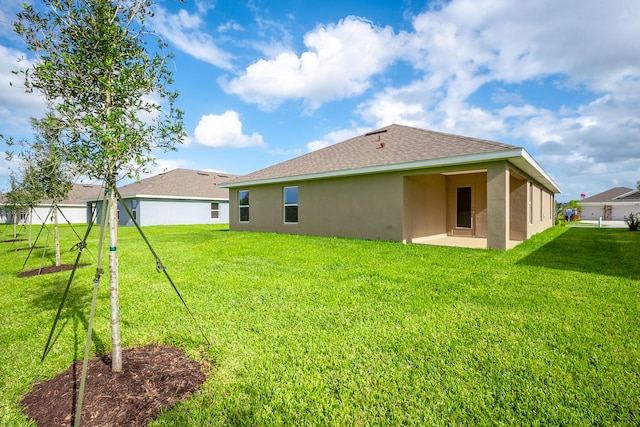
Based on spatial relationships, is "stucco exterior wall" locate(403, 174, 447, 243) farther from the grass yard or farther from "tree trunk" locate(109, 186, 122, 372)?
"tree trunk" locate(109, 186, 122, 372)

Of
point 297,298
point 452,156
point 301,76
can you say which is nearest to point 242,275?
point 297,298

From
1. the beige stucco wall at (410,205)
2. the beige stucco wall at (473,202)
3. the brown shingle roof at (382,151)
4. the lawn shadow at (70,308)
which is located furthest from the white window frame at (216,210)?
the lawn shadow at (70,308)

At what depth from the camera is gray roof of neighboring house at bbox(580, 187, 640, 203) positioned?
3544cm

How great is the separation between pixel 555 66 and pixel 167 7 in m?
15.4

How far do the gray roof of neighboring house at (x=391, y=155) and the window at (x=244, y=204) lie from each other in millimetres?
690

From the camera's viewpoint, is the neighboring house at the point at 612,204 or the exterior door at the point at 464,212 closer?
the exterior door at the point at 464,212

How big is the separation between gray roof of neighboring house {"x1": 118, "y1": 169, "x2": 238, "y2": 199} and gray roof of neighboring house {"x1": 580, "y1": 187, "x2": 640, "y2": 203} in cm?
4668

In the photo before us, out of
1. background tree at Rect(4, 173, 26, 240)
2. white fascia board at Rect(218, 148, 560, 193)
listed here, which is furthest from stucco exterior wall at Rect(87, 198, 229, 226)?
white fascia board at Rect(218, 148, 560, 193)

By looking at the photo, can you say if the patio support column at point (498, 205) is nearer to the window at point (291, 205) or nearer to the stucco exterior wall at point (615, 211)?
the window at point (291, 205)

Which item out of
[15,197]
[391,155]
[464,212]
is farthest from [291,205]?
[15,197]

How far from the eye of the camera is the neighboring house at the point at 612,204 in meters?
34.5

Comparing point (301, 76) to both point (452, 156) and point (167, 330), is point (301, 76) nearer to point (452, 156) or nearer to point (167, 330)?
point (452, 156)

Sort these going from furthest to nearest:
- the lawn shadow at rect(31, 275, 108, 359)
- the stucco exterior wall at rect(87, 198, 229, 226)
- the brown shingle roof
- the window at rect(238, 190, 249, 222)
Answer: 1. the stucco exterior wall at rect(87, 198, 229, 226)
2. the window at rect(238, 190, 249, 222)
3. the brown shingle roof
4. the lawn shadow at rect(31, 275, 108, 359)

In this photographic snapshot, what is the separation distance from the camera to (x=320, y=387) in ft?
7.62
